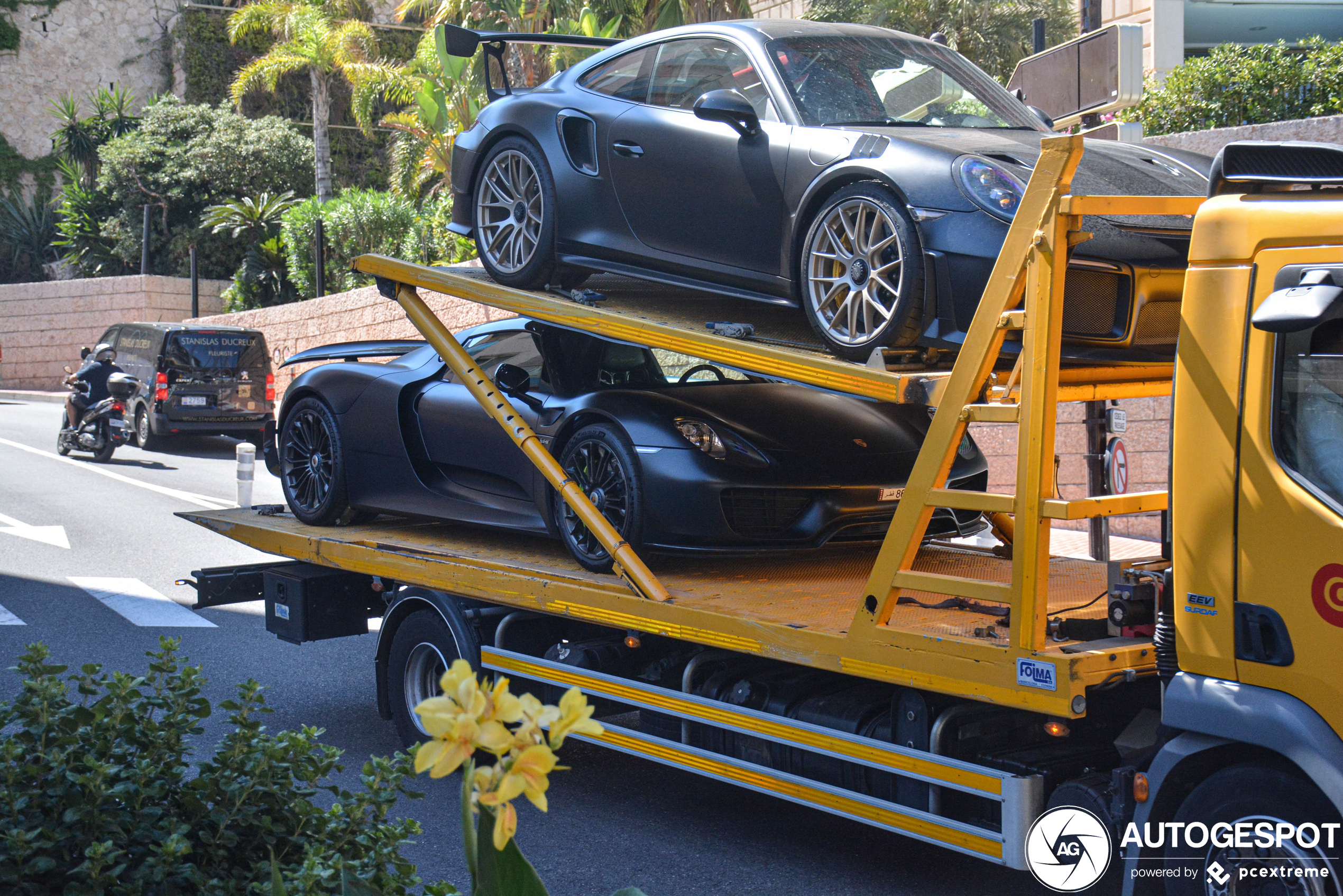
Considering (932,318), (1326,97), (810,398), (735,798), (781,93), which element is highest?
(1326,97)

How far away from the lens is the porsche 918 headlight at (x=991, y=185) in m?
4.31

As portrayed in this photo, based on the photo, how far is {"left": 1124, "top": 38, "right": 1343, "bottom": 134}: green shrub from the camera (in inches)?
488

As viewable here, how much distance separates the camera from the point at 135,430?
2075cm

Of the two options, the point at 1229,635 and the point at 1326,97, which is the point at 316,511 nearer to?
the point at 1229,635

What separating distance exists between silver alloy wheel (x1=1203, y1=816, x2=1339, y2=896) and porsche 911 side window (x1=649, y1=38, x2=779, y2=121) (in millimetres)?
3249

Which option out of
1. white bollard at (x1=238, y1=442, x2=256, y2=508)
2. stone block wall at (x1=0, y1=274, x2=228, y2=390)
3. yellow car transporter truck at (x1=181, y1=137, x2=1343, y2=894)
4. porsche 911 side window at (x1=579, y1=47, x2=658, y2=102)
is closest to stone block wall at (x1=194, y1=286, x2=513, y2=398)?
stone block wall at (x1=0, y1=274, x2=228, y2=390)

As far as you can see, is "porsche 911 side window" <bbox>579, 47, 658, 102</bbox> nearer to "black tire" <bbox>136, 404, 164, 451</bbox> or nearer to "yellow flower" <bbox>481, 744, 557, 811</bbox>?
"yellow flower" <bbox>481, 744, 557, 811</bbox>

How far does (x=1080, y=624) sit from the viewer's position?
3.90 meters

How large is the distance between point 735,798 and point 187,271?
34933mm

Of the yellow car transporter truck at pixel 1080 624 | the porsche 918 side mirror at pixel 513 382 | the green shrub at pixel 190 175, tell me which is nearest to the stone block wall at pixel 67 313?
the green shrub at pixel 190 175

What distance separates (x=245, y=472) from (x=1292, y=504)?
8298mm

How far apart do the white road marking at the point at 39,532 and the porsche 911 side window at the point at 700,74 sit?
345 inches

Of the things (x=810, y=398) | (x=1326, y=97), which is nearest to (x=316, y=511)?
(x=810, y=398)

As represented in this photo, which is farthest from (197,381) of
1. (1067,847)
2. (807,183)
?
(1067,847)
